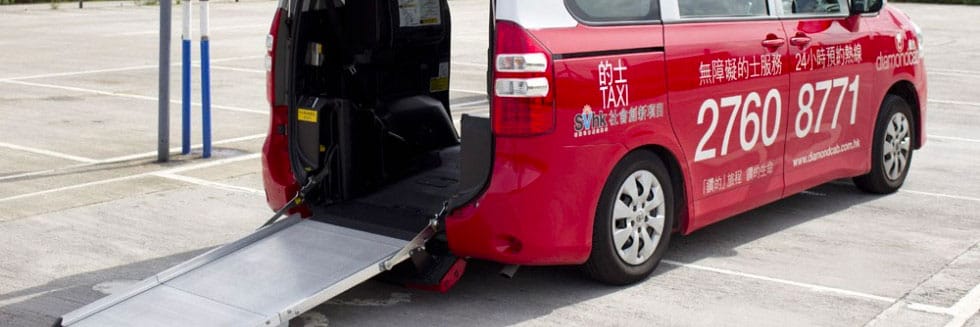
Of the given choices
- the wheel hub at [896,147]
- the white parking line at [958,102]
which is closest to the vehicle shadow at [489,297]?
the wheel hub at [896,147]

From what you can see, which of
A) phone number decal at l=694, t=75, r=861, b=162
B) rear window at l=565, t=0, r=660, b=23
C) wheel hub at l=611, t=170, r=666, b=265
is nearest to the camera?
rear window at l=565, t=0, r=660, b=23

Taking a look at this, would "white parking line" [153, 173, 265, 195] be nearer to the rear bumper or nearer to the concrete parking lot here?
the concrete parking lot

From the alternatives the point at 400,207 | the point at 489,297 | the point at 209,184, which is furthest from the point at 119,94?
the point at 489,297

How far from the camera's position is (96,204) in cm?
836

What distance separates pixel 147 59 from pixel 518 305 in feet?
42.9

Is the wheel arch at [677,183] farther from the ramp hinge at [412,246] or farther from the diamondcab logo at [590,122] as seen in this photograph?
the ramp hinge at [412,246]

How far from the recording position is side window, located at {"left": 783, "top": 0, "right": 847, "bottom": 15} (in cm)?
716

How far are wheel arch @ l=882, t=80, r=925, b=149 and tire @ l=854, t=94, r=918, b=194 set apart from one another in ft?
0.14

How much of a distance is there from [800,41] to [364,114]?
238 centimetres

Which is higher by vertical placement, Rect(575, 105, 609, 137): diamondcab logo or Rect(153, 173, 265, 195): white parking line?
Rect(575, 105, 609, 137): diamondcab logo

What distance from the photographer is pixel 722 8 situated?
665 centimetres

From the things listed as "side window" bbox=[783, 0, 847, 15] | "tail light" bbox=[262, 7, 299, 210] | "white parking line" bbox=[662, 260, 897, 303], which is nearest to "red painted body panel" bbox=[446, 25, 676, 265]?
"white parking line" bbox=[662, 260, 897, 303]

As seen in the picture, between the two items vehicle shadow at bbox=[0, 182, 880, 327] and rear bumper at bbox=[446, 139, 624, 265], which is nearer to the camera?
rear bumper at bbox=[446, 139, 624, 265]

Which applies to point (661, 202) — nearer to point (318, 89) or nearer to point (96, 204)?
point (318, 89)
